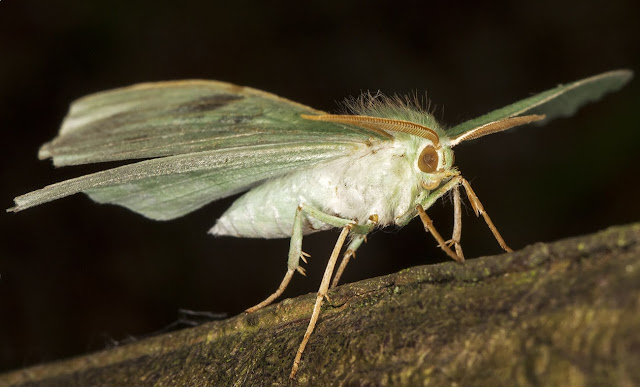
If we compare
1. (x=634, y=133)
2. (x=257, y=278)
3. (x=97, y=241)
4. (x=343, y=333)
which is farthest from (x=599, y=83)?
(x=97, y=241)

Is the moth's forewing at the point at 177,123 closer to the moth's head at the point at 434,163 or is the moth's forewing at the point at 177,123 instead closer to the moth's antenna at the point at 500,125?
the moth's head at the point at 434,163

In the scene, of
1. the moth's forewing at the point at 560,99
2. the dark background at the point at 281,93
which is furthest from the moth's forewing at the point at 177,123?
the dark background at the point at 281,93

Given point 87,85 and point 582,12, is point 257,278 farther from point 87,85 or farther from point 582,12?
point 582,12

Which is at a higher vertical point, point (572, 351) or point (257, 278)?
point (572, 351)

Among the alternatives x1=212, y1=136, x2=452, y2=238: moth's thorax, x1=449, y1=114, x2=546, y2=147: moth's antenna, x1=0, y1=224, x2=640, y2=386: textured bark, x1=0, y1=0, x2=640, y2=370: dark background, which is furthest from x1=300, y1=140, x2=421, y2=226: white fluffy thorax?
x1=0, y1=0, x2=640, y2=370: dark background

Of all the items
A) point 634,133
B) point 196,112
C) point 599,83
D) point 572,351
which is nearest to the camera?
point 572,351

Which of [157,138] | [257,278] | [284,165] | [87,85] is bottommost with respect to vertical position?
[257,278]

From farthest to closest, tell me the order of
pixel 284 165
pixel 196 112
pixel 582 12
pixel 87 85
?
pixel 582 12, pixel 87 85, pixel 284 165, pixel 196 112
